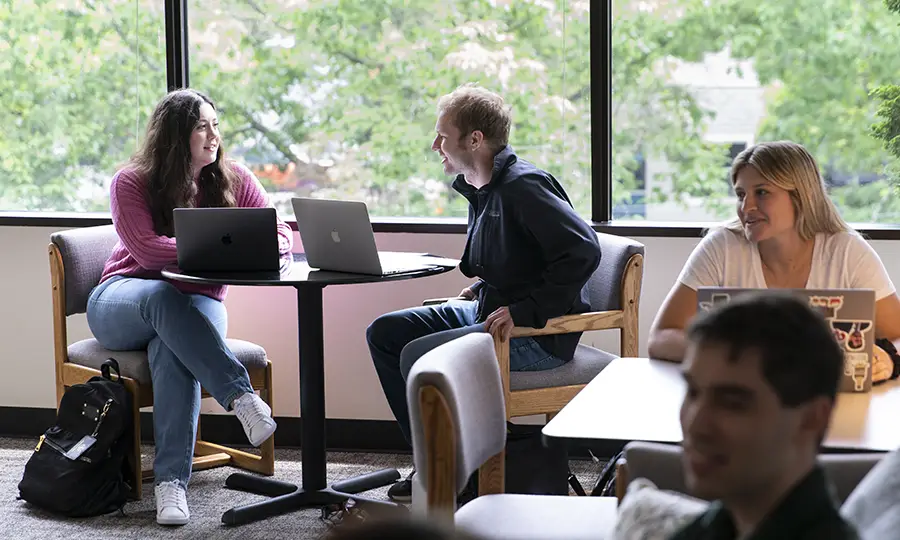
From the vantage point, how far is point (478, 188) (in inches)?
148

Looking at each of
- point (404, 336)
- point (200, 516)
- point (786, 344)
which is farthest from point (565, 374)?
point (786, 344)

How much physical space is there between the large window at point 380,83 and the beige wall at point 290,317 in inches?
12.7

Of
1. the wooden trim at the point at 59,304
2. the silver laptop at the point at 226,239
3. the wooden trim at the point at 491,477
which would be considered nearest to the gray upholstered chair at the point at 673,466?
the wooden trim at the point at 491,477

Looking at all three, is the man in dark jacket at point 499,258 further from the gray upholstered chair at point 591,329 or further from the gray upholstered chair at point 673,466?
the gray upholstered chair at point 673,466

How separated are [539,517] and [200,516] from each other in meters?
1.80

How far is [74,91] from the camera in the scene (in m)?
4.76

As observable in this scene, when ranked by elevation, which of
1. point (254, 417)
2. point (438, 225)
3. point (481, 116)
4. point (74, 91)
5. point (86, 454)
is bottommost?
point (86, 454)

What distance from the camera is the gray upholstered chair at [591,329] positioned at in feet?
11.4

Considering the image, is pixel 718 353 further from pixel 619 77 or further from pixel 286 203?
pixel 286 203

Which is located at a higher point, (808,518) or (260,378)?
(808,518)

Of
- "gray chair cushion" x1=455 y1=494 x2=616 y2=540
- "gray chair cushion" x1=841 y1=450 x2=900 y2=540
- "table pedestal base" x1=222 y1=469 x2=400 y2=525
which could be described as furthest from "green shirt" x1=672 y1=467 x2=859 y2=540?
"table pedestal base" x1=222 y1=469 x2=400 y2=525

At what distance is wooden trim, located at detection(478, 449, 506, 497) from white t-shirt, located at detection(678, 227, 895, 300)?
75 centimetres

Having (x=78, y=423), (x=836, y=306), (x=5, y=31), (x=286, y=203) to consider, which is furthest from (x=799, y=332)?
(x=5, y=31)

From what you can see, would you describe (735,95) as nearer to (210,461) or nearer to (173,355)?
(173,355)
